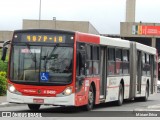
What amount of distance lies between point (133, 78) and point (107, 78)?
4.81 metres

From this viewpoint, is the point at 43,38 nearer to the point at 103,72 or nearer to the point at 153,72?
the point at 103,72

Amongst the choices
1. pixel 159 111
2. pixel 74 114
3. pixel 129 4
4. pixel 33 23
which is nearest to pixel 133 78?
pixel 159 111

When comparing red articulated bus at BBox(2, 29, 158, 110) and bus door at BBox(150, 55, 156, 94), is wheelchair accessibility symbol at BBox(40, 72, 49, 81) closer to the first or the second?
red articulated bus at BBox(2, 29, 158, 110)

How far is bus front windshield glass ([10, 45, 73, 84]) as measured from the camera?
19.0 metres

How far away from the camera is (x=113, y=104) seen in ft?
85.3

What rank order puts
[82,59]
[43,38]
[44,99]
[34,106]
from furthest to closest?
[34,106]
[82,59]
[43,38]
[44,99]

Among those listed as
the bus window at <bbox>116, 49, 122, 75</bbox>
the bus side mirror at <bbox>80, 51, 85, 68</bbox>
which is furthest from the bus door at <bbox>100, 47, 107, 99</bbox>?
the bus side mirror at <bbox>80, 51, 85, 68</bbox>

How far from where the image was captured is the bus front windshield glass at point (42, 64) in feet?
62.5

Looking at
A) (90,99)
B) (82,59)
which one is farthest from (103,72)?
(82,59)

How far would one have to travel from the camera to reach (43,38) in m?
19.5

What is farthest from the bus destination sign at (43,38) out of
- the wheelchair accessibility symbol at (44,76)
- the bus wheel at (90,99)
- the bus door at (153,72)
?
the bus door at (153,72)

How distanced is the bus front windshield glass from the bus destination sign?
0.73ft

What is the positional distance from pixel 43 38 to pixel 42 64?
3.08 ft

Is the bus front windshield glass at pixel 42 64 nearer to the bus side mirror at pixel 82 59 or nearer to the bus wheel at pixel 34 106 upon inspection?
the bus side mirror at pixel 82 59
